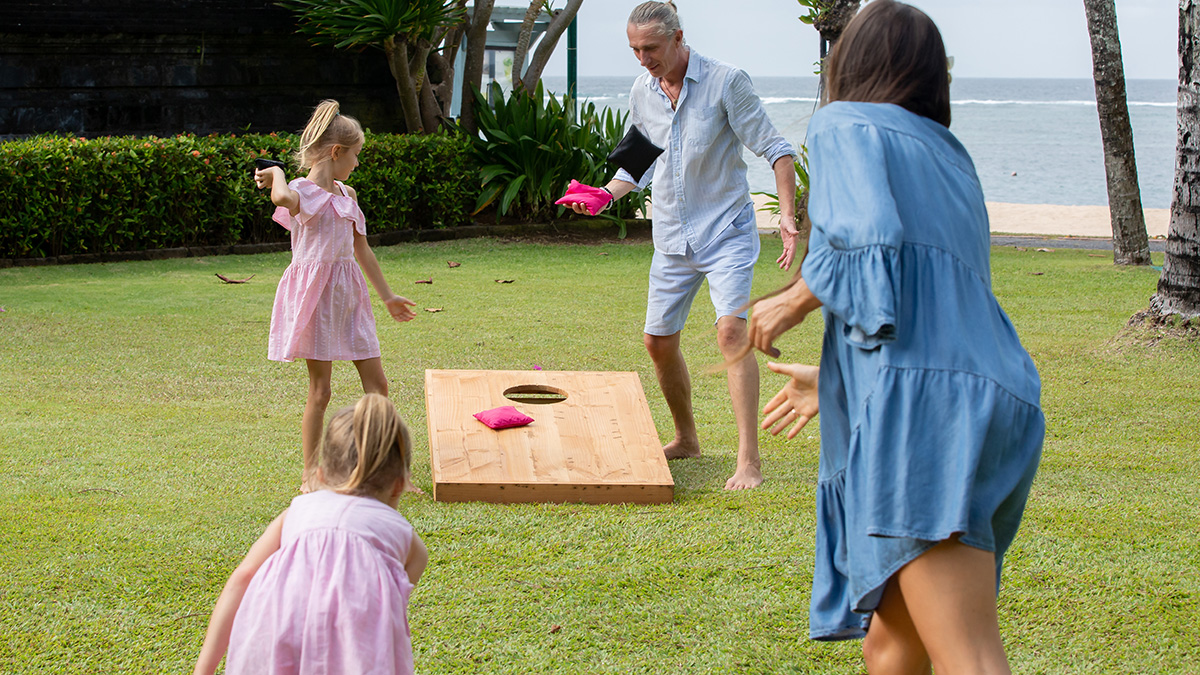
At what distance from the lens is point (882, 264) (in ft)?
6.09

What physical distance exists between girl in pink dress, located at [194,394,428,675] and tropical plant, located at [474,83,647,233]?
11.0 meters

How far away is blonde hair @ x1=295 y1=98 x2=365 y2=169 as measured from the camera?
13.4 feet

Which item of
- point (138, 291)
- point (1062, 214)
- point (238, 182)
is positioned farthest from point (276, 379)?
point (1062, 214)

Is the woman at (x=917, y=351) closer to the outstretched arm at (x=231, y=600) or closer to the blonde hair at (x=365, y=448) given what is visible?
the blonde hair at (x=365, y=448)

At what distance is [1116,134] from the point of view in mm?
10914

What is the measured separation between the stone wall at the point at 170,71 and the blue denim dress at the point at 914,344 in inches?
498

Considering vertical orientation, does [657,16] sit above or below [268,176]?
above

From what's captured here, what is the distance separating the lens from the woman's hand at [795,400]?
2223mm

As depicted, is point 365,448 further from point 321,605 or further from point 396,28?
point 396,28

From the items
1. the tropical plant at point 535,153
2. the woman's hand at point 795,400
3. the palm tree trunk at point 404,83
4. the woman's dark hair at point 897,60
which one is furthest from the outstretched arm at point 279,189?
the palm tree trunk at point 404,83

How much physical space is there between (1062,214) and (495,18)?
11.9 metres

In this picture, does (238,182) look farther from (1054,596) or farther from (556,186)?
(1054,596)

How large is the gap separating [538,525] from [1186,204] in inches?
203

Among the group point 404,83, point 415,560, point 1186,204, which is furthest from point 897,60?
point 404,83
